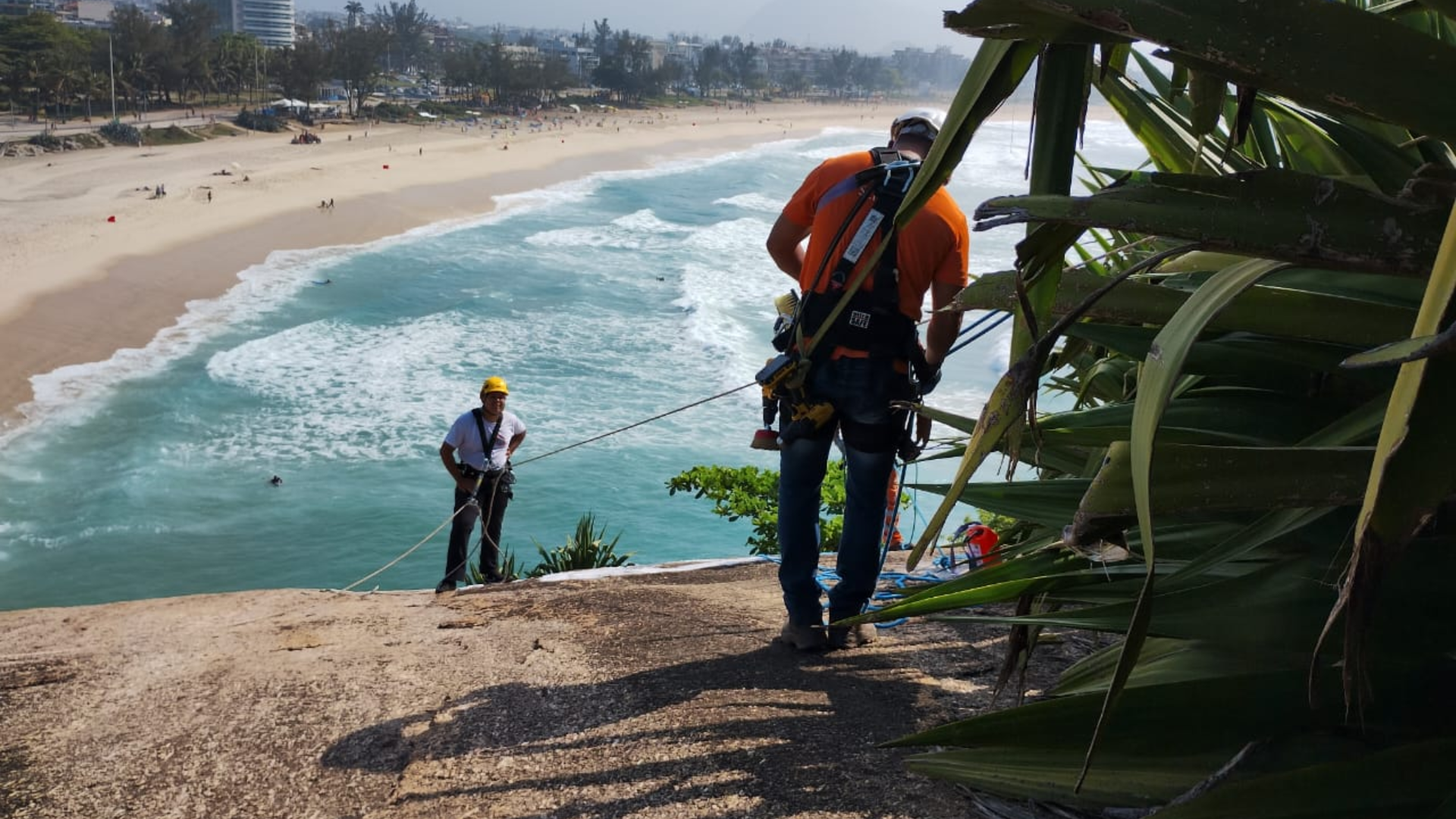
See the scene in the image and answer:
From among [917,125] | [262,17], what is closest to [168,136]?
[917,125]

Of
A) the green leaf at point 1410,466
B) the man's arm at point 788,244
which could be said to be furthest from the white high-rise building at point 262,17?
the green leaf at point 1410,466

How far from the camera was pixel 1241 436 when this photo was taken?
1.70 metres

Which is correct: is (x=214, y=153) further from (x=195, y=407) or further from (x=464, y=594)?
(x=464, y=594)

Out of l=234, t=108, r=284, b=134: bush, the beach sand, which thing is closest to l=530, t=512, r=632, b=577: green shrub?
the beach sand

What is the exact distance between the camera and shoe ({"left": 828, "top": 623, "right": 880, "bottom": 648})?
326 cm

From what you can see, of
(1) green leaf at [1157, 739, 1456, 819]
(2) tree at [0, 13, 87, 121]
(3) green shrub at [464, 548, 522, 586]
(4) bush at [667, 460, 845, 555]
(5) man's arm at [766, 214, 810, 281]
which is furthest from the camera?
(2) tree at [0, 13, 87, 121]

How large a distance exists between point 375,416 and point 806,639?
619 inches

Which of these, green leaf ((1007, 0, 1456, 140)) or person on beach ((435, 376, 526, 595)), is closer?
green leaf ((1007, 0, 1456, 140))

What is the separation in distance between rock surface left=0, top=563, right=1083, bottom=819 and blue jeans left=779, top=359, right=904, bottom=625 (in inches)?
7.6

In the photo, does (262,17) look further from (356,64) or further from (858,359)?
(858,359)

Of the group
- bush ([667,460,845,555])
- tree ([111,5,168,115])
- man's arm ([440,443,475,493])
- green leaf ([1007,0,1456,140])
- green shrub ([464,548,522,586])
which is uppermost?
tree ([111,5,168,115])

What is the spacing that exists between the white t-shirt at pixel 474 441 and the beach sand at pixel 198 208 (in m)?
12.4

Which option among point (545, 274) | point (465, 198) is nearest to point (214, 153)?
Result: point (465, 198)

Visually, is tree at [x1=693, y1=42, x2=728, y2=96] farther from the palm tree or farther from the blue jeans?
the palm tree
